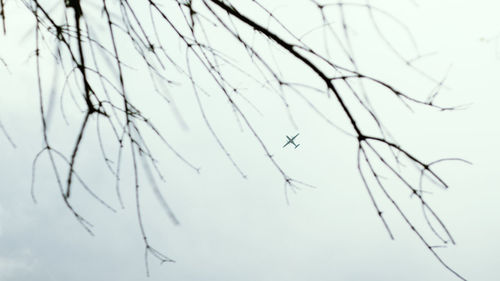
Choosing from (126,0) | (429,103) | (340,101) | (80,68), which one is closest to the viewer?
(429,103)

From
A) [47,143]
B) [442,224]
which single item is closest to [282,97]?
[442,224]

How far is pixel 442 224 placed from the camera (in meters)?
1.69

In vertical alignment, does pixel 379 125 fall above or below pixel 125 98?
below

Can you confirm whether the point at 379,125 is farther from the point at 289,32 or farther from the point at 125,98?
the point at 125,98

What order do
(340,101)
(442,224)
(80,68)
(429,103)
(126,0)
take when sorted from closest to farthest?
(442,224)
(429,103)
(340,101)
(80,68)
(126,0)

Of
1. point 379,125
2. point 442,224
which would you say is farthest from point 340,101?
point 442,224

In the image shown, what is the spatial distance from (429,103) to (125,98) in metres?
1.50

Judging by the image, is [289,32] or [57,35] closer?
[289,32]

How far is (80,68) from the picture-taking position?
2154 mm

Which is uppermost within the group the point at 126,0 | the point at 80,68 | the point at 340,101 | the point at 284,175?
the point at 126,0

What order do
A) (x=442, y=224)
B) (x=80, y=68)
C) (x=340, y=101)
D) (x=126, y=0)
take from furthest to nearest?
(x=126, y=0), (x=80, y=68), (x=340, y=101), (x=442, y=224)

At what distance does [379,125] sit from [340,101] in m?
0.23

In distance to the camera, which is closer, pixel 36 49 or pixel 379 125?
pixel 379 125

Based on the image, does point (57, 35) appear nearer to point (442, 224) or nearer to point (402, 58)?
point (402, 58)
